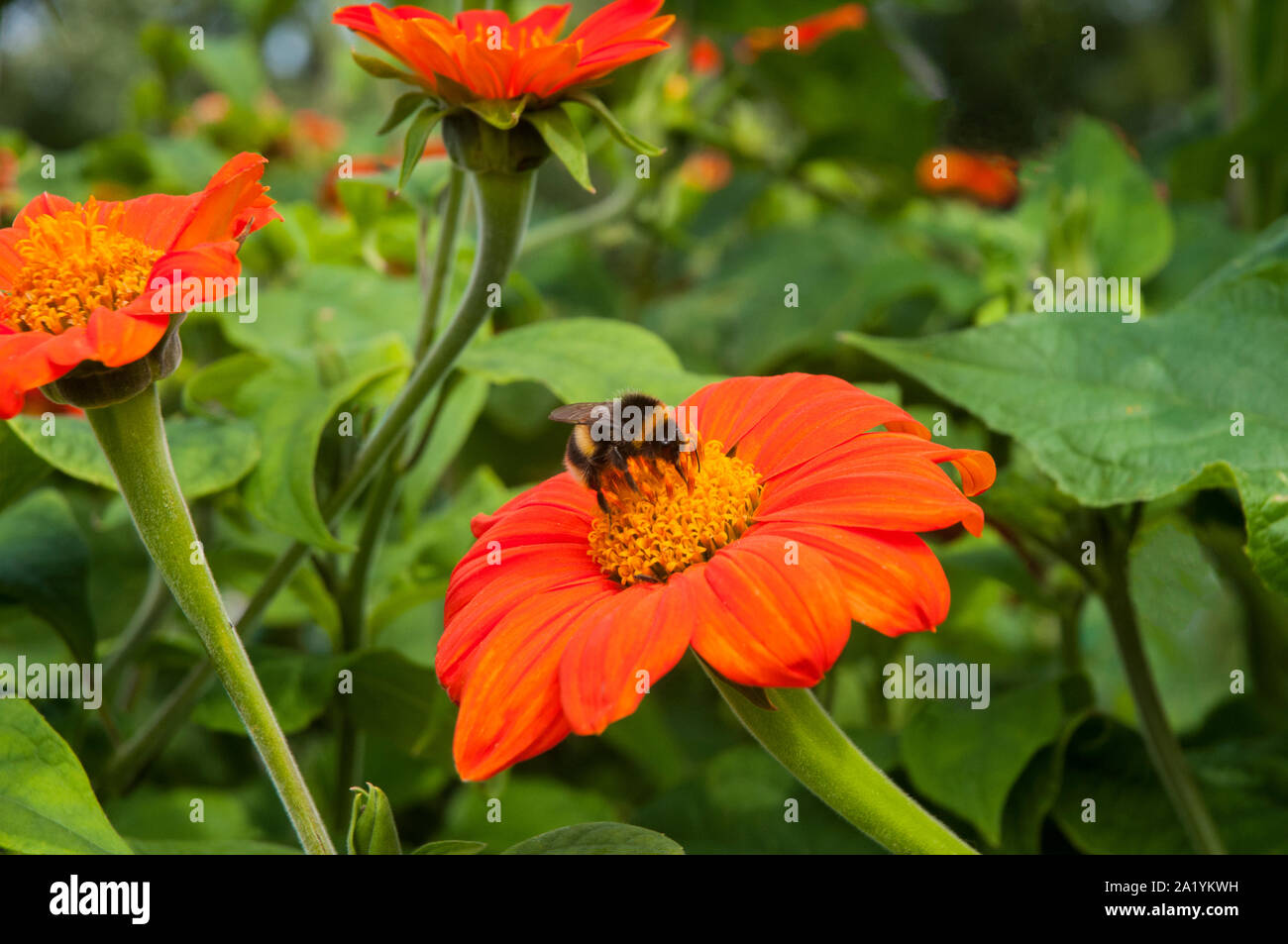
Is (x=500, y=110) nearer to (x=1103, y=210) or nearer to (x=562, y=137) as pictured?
(x=562, y=137)

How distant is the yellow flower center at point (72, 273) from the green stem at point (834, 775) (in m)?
0.28

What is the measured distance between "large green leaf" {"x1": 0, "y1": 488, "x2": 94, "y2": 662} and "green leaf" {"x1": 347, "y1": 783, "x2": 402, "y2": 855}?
0.99ft

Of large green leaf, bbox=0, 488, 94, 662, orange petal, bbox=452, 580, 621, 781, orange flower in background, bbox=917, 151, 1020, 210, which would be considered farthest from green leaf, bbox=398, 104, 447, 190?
orange flower in background, bbox=917, 151, 1020, 210

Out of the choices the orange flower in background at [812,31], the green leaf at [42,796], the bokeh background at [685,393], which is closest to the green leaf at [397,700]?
the bokeh background at [685,393]

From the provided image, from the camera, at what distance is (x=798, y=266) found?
116cm

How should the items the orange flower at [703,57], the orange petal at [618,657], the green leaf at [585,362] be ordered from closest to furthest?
the orange petal at [618,657]
the green leaf at [585,362]
the orange flower at [703,57]

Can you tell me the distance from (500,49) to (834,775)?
13.1 inches

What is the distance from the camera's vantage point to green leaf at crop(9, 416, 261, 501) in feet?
1.89

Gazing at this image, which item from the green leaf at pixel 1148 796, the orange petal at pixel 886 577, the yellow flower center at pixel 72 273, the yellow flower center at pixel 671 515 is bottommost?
the green leaf at pixel 1148 796

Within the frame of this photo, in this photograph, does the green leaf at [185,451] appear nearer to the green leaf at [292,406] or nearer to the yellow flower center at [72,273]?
the green leaf at [292,406]

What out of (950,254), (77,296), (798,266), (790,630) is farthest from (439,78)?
(950,254)

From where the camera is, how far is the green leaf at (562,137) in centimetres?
51
